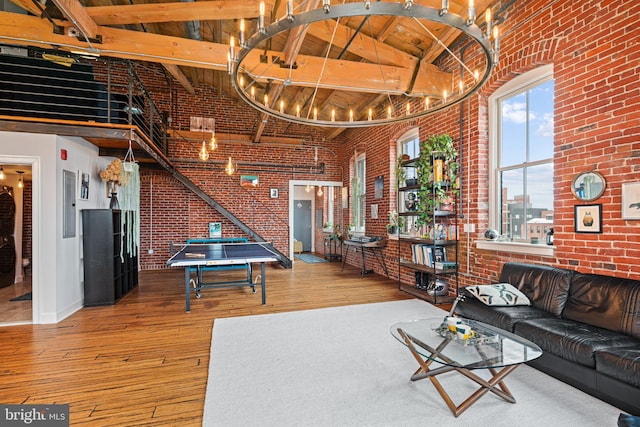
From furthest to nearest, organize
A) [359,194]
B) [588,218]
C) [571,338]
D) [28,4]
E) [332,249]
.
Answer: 1. [332,249]
2. [359,194]
3. [28,4]
4. [588,218]
5. [571,338]

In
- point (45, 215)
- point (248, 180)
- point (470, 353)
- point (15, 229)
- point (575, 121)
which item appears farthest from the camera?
point (248, 180)

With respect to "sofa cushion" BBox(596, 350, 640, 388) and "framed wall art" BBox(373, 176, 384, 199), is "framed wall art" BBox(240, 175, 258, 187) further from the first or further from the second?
"sofa cushion" BBox(596, 350, 640, 388)

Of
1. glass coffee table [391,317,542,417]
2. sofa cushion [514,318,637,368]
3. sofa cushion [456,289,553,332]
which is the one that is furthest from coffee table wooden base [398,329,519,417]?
sofa cushion [456,289,553,332]

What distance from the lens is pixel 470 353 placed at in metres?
2.14

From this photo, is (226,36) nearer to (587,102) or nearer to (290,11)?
(290,11)

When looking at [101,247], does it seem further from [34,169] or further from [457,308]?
[457,308]

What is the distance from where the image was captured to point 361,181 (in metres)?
8.54

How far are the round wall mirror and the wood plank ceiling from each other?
2.33 metres

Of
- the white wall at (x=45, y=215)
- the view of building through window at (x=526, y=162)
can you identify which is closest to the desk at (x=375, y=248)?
the view of building through window at (x=526, y=162)

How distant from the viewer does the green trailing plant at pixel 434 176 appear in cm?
483

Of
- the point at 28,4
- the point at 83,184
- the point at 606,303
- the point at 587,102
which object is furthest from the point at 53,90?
the point at 606,303

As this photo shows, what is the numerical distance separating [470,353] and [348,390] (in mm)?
923

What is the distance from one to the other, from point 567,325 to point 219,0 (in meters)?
5.04
